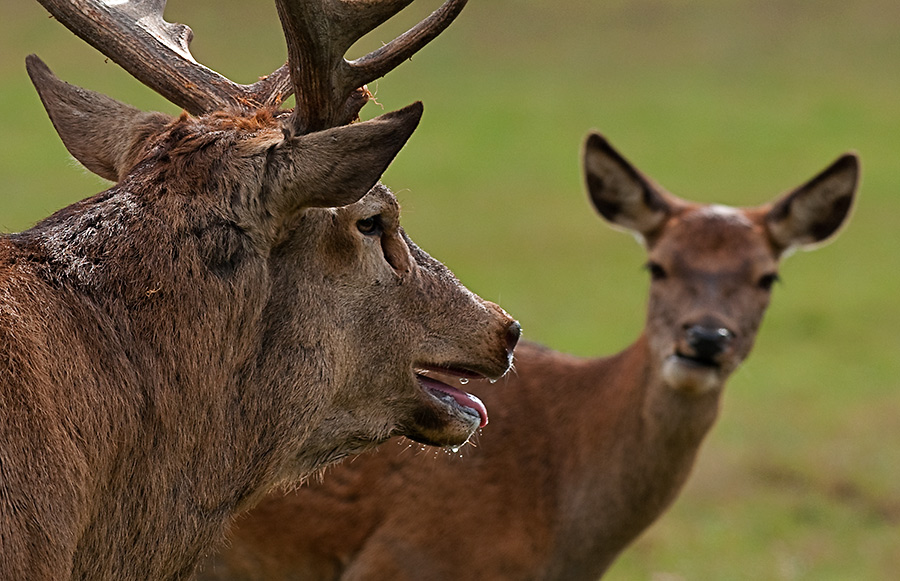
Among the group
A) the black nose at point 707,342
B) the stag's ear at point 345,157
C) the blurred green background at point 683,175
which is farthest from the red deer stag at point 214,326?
the black nose at point 707,342

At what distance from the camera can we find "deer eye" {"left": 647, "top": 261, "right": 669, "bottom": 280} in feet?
22.0

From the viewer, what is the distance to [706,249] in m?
6.71

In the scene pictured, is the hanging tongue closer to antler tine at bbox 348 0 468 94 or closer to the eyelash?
antler tine at bbox 348 0 468 94

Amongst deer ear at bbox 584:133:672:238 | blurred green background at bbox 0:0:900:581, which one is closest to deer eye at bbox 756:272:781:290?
deer ear at bbox 584:133:672:238

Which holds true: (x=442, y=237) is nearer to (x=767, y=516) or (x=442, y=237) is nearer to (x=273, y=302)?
(x=767, y=516)

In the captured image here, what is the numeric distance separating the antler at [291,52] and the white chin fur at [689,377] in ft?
9.14

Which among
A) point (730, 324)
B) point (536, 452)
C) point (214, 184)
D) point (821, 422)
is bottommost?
point (821, 422)

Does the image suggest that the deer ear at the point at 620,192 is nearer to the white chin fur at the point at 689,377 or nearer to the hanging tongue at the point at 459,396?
the white chin fur at the point at 689,377

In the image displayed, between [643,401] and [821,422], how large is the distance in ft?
18.2

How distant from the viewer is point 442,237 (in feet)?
64.3

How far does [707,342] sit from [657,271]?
29.1 inches

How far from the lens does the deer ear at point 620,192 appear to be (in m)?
7.14

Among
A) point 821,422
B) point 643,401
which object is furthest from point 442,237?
point 643,401

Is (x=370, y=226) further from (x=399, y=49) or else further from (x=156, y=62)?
(x=156, y=62)
